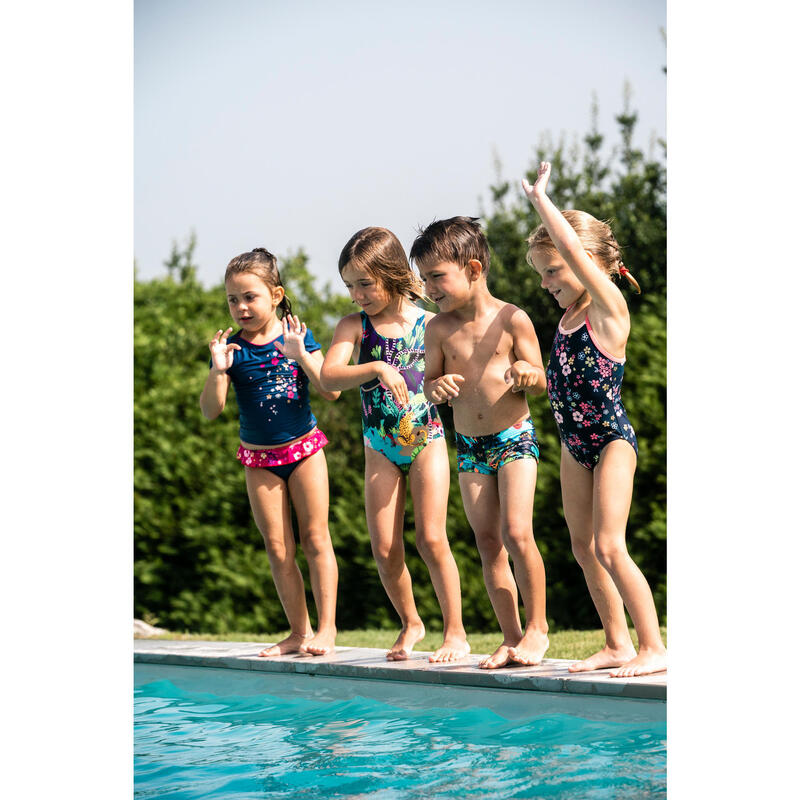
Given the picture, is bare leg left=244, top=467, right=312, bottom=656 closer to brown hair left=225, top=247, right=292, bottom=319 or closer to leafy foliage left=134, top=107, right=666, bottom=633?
brown hair left=225, top=247, right=292, bottom=319

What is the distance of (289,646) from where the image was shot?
5.80 m

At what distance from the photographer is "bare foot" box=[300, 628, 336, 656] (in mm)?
5586

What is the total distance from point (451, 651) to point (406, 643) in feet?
1.03

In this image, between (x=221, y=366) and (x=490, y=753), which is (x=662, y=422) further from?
(x=490, y=753)

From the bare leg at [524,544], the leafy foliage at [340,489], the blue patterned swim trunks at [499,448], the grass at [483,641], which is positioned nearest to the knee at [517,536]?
the bare leg at [524,544]

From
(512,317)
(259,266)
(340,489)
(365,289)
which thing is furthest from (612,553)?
(340,489)

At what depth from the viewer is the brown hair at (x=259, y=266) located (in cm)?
574

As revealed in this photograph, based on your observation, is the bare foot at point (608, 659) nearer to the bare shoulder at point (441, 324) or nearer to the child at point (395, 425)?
the child at point (395, 425)
